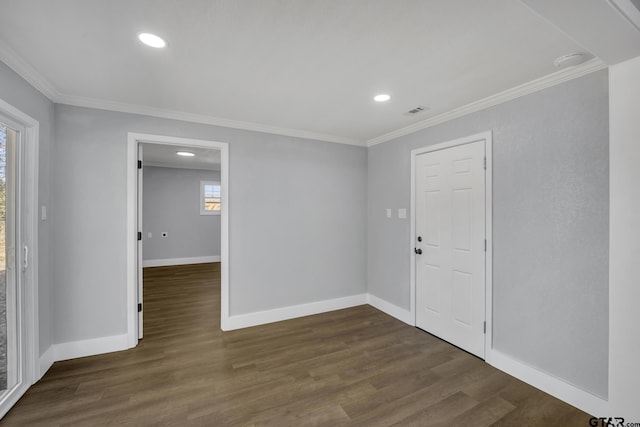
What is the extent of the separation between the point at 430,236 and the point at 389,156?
125cm

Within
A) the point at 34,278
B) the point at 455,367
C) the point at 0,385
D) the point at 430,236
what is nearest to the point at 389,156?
the point at 430,236

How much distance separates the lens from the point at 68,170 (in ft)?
8.52

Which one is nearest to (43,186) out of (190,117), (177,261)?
(190,117)

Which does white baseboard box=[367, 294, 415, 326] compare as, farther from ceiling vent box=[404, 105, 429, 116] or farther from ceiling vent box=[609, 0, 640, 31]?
ceiling vent box=[609, 0, 640, 31]

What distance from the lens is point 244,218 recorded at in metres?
3.37

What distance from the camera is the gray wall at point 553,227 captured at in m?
1.93

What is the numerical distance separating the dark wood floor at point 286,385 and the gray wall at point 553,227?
369 mm

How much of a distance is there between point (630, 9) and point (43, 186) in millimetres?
4006

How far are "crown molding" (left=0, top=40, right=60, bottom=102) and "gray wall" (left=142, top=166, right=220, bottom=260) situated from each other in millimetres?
4753

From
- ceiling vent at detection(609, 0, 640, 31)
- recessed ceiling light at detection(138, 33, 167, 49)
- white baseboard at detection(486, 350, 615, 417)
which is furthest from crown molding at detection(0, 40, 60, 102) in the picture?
white baseboard at detection(486, 350, 615, 417)

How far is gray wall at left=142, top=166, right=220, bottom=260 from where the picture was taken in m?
6.88

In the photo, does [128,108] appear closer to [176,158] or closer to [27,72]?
[27,72]

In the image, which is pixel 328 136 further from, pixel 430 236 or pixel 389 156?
pixel 430 236

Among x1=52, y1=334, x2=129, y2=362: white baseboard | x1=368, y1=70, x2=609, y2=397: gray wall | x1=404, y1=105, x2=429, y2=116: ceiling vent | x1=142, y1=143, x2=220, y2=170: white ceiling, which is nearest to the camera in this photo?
x1=368, y1=70, x2=609, y2=397: gray wall
